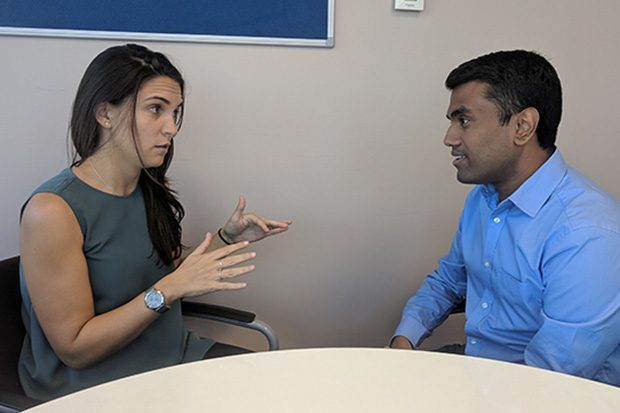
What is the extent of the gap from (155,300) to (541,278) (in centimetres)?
95

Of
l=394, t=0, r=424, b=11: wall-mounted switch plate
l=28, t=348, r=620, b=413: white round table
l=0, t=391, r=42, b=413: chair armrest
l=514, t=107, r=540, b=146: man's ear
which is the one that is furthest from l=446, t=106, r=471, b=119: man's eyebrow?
l=0, t=391, r=42, b=413: chair armrest

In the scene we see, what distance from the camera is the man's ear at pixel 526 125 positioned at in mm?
1442

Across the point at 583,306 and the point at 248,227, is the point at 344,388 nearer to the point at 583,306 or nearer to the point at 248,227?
the point at 583,306

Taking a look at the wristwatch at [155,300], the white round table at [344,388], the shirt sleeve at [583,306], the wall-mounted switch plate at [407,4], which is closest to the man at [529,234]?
the shirt sleeve at [583,306]

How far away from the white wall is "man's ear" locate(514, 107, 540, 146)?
0.55 meters

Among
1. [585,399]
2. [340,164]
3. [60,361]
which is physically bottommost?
[60,361]

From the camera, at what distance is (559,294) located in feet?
4.25

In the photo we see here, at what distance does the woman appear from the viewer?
1.30 metres

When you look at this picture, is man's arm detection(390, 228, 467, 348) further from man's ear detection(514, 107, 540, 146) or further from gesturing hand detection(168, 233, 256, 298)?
gesturing hand detection(168, 233, 256, 298)

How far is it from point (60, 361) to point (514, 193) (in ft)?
4.08

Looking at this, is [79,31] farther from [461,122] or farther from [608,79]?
[608,79]

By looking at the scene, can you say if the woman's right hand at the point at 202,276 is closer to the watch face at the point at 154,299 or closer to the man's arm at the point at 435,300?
the watch face at the point at 154,299

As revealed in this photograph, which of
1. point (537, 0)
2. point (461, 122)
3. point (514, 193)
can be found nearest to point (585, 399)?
point (514, 193)

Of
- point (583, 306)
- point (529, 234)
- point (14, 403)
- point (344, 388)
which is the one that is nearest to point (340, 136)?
point (529, 234)
